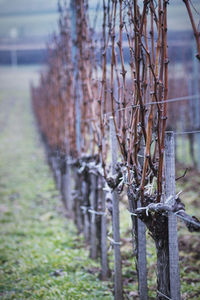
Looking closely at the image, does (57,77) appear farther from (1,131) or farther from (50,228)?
(1,131)

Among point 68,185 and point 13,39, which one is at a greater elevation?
point 13,39

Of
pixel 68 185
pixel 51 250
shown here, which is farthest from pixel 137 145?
pixel 68 185

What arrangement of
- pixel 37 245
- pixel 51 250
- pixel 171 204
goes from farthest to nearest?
1. pixel 37 245
2. pixel 51 250
3. pixel 171 204

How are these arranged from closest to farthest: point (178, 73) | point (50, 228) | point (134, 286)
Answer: point (134, 286)
point (50, 228)
point (178, 73)

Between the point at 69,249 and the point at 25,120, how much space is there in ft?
66.1

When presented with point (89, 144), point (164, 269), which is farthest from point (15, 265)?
point (164, 269)

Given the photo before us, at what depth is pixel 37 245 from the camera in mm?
4641

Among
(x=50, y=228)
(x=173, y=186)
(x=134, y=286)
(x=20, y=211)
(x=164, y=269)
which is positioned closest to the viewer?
(x=173, y=186)

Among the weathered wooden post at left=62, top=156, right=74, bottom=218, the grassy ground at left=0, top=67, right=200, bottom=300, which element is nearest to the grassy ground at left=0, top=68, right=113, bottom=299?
the grassy ground at left=0, top=67, right=200, bottom=300

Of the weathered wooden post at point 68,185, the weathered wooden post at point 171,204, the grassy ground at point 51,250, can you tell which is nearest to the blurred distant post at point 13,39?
the grassy ground at point 51,250

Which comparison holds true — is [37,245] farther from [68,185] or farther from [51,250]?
[68,185]

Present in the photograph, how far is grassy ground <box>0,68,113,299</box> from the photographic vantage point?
125 inches

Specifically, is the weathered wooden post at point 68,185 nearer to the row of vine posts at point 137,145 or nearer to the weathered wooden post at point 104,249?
the row of vine posts at point 137,145

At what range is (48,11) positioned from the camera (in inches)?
1005
